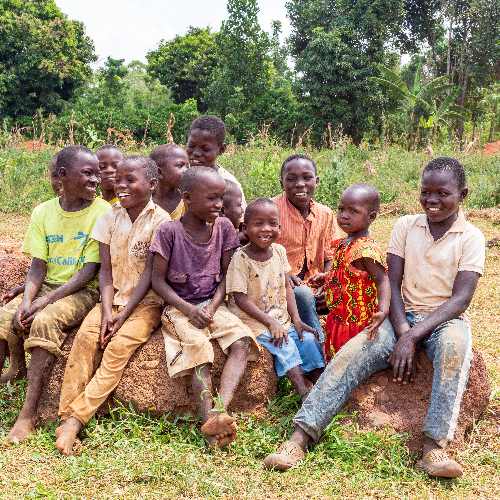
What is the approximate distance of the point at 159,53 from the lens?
2977 centimetres

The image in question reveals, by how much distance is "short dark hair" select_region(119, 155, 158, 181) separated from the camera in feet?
11.6

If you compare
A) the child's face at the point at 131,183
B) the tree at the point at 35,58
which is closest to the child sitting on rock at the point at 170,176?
the child's face at the point at 131,183

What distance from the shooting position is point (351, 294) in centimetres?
352

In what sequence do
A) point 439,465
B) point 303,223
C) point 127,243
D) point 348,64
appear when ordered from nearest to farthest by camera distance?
point 439,465, point 127,243, point 303,223, point 348,64

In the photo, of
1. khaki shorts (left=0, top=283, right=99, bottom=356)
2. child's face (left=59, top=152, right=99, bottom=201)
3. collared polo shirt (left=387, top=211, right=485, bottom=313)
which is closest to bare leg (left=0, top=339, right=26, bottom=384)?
khaki shorts (left=0, top=283, right=99, bottom=356)

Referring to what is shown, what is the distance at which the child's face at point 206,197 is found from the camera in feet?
11.1

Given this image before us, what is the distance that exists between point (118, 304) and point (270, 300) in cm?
Result: 88

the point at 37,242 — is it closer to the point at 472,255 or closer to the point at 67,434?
the point at 67,434

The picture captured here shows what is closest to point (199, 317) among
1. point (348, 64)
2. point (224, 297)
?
point (224, 297)

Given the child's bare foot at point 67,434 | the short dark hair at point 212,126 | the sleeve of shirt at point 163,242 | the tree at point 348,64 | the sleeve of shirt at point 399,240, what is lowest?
the child's bare foot at point 67,434

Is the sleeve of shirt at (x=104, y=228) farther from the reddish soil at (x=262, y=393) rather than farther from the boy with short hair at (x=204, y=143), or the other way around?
the boy with short hair at (x=204, y=143)

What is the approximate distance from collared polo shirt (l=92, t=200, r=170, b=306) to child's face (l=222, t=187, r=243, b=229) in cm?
55

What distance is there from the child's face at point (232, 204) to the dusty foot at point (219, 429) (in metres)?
1.42

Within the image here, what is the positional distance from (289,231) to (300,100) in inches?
727
